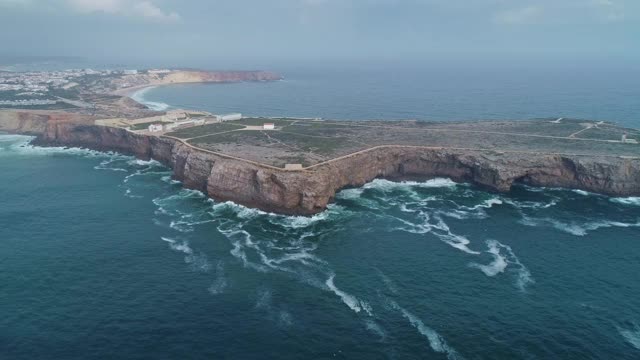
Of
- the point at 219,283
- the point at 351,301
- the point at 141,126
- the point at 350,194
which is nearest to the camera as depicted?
the point at 351,301

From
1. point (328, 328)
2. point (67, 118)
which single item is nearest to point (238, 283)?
point (328, 328)

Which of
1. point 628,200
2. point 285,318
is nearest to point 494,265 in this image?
point 285,318

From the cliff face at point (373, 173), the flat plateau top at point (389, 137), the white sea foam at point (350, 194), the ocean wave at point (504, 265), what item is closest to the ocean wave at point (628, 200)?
the cliff face at point (373, 173)

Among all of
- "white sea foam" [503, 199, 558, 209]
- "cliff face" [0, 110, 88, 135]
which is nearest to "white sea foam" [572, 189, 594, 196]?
"white sea foam" [503, 199, 558, 209]

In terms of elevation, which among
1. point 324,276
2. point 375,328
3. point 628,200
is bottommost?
point 375,328

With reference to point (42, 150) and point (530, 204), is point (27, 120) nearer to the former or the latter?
point (42, 150)

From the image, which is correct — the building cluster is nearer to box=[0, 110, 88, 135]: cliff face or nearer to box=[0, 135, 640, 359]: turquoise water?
box=[0, 110, 88, 135]: cliff face

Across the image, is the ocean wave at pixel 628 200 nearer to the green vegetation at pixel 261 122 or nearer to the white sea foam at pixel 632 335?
the white sea foam at pixel 632 335

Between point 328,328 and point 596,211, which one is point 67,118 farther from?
point 596,211
